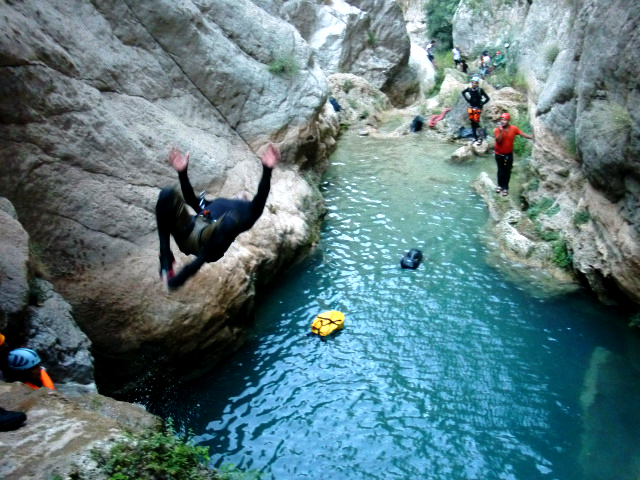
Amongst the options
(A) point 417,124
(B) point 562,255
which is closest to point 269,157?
(B) point 562,255

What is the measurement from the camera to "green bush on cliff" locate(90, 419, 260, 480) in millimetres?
4129

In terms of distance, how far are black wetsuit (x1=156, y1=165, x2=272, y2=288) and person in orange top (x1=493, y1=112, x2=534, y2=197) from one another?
8.83 m

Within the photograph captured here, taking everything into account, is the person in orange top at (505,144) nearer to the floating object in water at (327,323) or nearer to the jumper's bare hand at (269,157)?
the floating object in water at (327,323)

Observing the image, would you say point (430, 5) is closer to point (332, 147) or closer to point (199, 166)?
point (332, 147)

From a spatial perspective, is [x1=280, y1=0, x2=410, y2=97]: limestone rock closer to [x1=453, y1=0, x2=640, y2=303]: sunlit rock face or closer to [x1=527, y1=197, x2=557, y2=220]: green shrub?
[x1=453, y1=0, x2=640, y2=303]: sunlit rock face

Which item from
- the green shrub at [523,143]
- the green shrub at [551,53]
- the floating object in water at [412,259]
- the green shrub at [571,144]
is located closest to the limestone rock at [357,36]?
the green shrub at [523,143]

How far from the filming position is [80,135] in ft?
26.4

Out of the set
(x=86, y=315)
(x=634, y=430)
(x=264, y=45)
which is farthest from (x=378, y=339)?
(x=264, y=45)

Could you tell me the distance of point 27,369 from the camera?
5199mm

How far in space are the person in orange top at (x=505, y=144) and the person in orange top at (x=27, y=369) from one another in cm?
1090

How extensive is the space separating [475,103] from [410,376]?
12.1 m

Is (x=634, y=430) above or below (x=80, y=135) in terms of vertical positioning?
below

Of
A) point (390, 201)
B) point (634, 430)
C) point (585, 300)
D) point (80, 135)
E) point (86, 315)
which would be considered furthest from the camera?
point (390, 201)

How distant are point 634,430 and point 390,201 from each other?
323 inches
